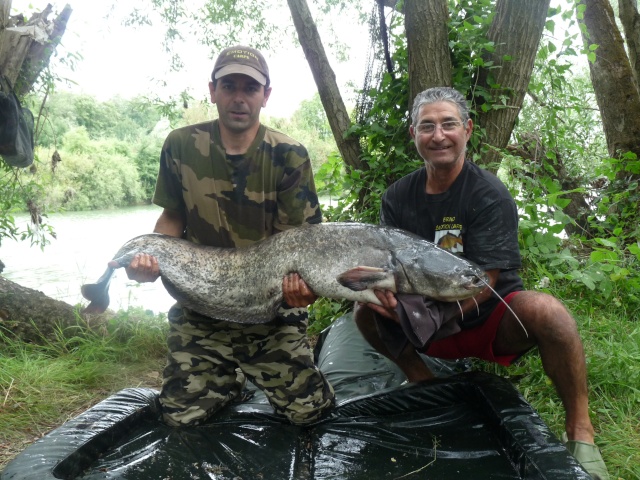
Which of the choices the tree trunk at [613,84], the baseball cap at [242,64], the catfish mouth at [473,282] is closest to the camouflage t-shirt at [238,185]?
the baseball cap at [242,64]

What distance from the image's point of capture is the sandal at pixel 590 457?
7.80ft

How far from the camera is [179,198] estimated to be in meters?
3.17

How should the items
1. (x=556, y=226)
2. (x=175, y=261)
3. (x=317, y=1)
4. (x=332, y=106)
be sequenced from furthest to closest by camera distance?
1. (x=317, y=1)
2. (x=332, y=106)
3. (x=556, y=226)
4. (x=175, y=261)

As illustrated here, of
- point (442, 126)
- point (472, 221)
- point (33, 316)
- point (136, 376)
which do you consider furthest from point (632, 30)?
point (33, 316)

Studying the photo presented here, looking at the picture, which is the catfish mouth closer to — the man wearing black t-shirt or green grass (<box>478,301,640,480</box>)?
the man wearing black t-shirt

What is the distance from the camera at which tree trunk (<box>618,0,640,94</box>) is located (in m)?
7.37

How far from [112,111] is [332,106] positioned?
104 feet

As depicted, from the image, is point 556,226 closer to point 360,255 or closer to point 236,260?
point 360,255

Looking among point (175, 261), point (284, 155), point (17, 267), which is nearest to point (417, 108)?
point (284, 155)

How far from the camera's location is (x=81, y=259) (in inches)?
451

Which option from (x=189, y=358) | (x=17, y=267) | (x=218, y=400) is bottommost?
(x=17, y=267)

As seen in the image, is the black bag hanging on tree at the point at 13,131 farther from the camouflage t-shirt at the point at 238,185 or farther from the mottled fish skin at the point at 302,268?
the mottled fish skin at the point at 302,268

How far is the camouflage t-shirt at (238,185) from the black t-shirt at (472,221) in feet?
1.96

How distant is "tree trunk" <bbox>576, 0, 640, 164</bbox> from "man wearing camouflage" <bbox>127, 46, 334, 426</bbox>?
17.9 ft
